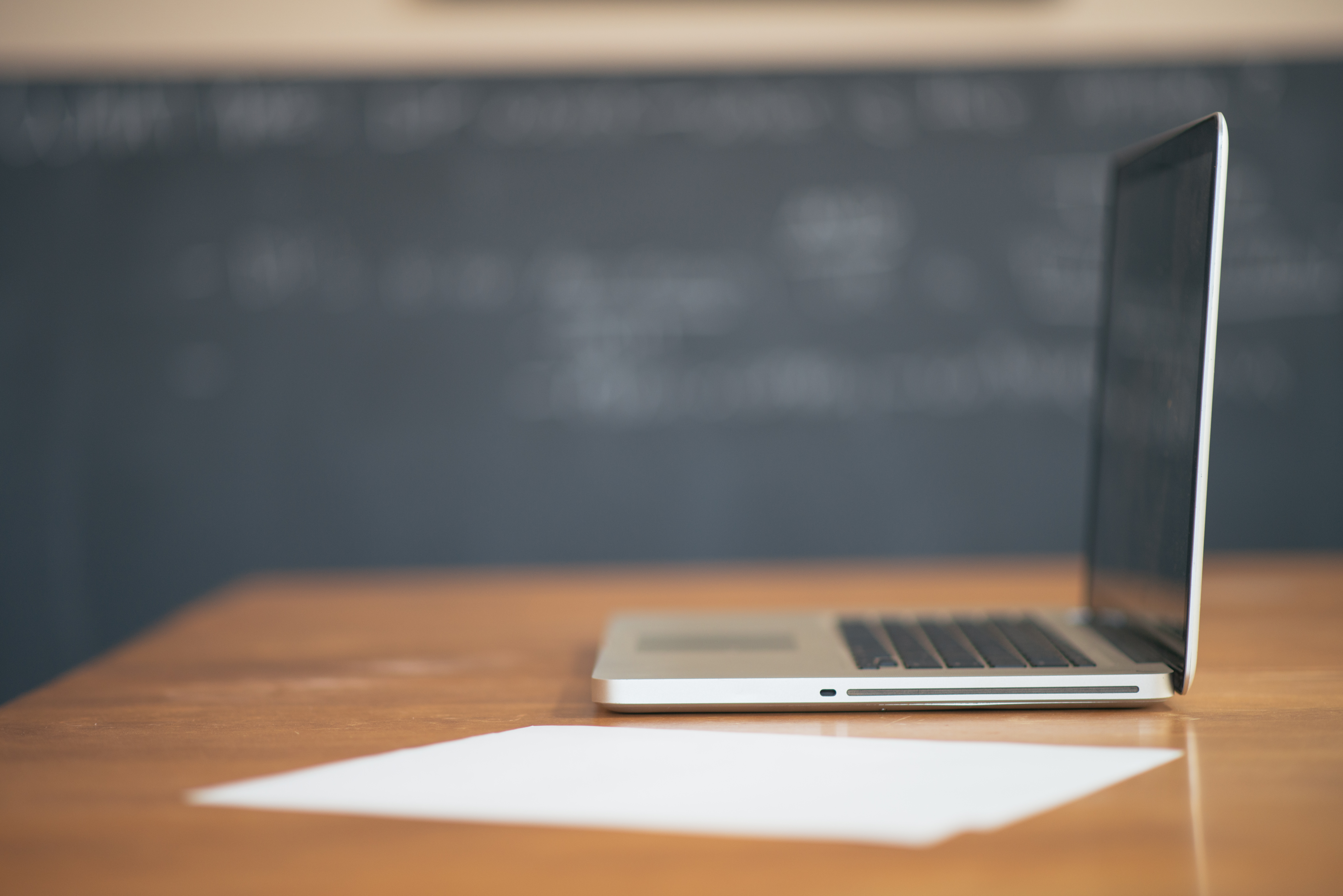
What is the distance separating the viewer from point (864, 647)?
2.25ft

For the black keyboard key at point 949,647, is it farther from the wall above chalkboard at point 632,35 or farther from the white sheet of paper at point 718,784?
the wall above chalkboard at point 632,35

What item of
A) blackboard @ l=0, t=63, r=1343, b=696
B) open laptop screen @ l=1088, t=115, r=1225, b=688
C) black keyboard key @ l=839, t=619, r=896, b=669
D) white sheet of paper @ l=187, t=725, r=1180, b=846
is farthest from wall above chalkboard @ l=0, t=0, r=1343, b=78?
white sheet of paper @ l=187, t=725, r=1180, b=846

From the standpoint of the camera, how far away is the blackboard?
88.5 inches

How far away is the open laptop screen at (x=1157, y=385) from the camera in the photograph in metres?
0.60

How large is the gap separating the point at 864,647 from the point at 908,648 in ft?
0.10

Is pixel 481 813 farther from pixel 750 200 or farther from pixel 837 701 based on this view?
pixel 750 200

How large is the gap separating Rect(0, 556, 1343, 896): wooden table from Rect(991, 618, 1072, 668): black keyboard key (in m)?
0.04

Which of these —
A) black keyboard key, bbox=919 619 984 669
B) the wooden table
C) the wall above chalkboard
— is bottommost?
the wooden table

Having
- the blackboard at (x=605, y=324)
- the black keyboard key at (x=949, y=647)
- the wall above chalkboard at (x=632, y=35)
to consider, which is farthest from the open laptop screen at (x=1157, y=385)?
the wall above chalkboard at (x=632, y=35)

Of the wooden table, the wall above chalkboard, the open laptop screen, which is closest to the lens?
the wooden table

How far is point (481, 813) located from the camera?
1.54 feet

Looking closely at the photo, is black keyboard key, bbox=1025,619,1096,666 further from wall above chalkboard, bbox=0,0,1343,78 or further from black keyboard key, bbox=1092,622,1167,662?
wall above chalkboard, bbox=0,0,1343,78

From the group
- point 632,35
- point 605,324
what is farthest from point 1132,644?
point 632,35

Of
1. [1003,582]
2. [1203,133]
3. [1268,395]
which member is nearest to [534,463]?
[1003,582]
